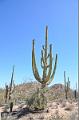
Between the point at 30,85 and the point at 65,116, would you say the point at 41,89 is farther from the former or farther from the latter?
the point at 30,85

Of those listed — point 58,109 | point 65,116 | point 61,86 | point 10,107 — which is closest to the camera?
point 65,116

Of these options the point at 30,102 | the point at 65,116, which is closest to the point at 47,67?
the point at 30,102

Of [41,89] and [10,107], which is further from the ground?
[41,89]

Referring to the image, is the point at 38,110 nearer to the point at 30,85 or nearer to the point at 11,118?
the point at 11,118

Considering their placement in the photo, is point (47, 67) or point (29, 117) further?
point (47, 67)

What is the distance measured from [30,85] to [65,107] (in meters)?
19.7

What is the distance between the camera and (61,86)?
4209 centimetres

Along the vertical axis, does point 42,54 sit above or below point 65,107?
above

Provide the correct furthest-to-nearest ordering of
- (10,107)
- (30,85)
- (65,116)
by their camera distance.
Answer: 1. (30,85)
2. (10,107)
3. (65,116)

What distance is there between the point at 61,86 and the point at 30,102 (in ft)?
86.2

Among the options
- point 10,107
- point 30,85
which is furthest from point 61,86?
point 10,107

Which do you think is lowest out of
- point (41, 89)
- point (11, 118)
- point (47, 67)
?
point (11, 118)

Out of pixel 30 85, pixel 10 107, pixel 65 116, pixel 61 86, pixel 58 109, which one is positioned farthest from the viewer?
pixel 61 86

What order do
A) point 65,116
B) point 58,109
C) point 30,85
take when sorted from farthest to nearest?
point 30,85, point 58,109, point 65,116
